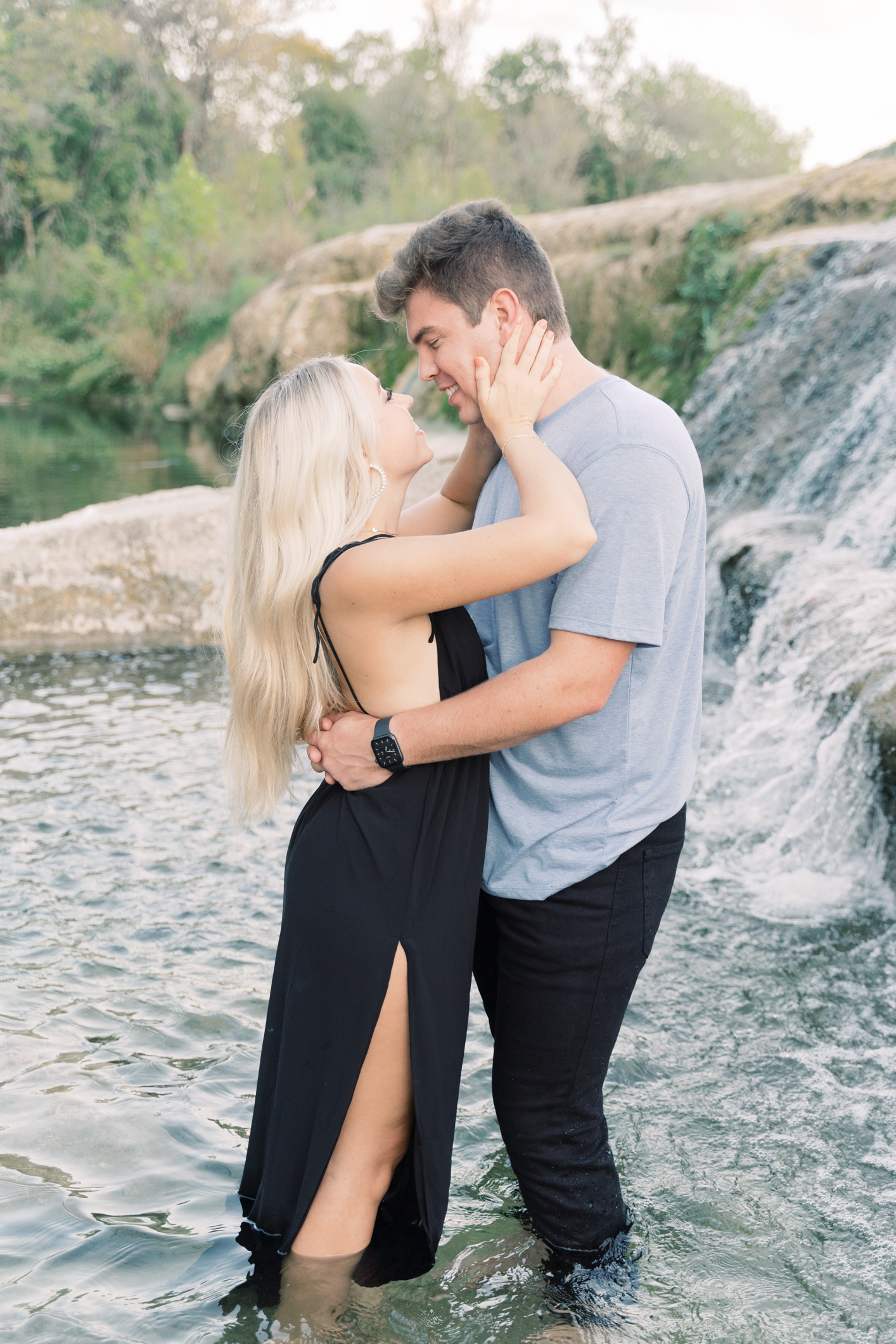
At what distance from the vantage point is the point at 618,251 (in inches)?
544

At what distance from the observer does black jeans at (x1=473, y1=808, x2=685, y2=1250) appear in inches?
88.8

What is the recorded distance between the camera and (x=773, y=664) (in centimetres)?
634

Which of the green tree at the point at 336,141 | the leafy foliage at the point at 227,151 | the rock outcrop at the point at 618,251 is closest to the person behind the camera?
the rock outcrop at the point at 618,251

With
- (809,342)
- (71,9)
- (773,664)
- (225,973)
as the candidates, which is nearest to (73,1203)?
(225,973)

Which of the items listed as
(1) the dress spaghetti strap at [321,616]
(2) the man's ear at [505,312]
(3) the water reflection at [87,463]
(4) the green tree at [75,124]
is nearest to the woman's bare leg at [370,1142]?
(1) the dress spaghetti strap at [321,616]

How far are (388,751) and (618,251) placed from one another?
1294 cm

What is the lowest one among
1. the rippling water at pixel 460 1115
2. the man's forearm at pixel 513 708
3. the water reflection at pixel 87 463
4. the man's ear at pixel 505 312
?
the rippling water at pixel 460 1115

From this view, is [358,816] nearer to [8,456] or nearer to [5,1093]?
[5,1093]

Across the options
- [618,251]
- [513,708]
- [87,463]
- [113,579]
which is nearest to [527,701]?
[513,708]

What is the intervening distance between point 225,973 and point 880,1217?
233 centimetres

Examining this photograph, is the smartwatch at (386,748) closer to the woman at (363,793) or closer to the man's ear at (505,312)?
the woman at (363,793)

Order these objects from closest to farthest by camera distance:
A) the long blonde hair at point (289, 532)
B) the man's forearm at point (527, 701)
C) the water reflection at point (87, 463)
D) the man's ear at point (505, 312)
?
1. the man's forearm at point (527, 701)
2. the long blonde hair at point (289, 532)
3. the man's ear at point (505, 312)
4. the water reflection at point (87, 463)

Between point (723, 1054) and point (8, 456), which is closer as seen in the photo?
point (723, 1054)

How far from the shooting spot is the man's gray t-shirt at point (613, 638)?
208 centimetres
